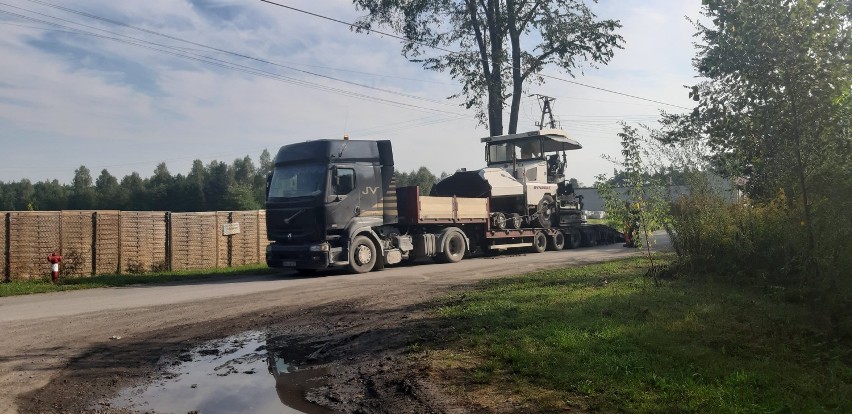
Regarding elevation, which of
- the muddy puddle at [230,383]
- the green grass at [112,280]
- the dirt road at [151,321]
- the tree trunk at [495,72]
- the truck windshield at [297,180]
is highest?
the tree trunk at [495,72]

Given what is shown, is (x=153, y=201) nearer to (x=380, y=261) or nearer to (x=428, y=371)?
(x=380, y=261)

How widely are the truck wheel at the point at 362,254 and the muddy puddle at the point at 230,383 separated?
856 centimetres

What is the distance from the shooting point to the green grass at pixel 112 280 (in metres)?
15.1

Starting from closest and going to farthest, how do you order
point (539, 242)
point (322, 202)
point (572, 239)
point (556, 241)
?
point (322, 202), point (539, 242), point (556, 241), point (572, 239)

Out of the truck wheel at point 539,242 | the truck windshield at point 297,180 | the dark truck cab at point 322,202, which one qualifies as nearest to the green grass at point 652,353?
the dark truck cab at point 322,202

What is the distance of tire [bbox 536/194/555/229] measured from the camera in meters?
23.7

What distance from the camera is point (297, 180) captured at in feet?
54.9

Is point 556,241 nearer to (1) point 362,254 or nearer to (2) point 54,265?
(1) point 362,254

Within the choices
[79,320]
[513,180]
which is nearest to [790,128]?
[79,320]

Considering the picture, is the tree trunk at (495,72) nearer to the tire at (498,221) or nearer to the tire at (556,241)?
the tire at (556,241)

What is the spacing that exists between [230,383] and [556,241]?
64.1 feet

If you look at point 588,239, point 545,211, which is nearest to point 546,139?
point 545,211

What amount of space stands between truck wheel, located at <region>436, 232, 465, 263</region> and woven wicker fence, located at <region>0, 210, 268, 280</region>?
23.1 feet

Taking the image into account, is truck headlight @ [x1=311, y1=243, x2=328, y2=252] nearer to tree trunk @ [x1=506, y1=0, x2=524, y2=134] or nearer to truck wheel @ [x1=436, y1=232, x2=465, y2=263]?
truck wheel @ [x1=436, y1=232, x2=465, y2=263]
